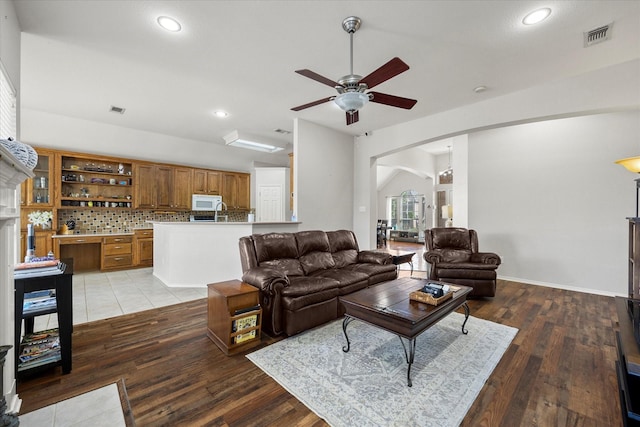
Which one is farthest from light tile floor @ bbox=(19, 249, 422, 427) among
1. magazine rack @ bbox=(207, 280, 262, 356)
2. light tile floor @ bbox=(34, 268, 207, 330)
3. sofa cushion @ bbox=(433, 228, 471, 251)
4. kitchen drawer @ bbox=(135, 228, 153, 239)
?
sofa cushion @ bbox=(433, 228, 471, 251)

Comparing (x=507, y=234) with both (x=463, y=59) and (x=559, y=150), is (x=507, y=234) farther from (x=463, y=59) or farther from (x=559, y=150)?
(x=463, y=59)

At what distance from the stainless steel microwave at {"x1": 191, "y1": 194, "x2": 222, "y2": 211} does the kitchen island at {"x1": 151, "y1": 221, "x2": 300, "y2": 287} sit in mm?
2244

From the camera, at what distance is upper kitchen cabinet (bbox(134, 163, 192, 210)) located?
6027 millimetres

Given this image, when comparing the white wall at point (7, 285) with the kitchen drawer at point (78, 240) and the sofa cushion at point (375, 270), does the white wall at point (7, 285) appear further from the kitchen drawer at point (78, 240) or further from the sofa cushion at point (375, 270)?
the kitchen drawer at point (78, 240)

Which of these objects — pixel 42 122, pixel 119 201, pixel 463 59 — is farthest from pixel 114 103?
pixel 463 59

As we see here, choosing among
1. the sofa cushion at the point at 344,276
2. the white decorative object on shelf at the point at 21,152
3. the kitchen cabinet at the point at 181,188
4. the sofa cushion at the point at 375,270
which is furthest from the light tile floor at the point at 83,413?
the kitchen cabinet at the point at 181,188

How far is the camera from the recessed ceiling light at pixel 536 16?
228 cm

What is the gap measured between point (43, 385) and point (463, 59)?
16.1ft

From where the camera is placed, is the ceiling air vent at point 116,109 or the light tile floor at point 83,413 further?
the ceiling air vent at point 116,109

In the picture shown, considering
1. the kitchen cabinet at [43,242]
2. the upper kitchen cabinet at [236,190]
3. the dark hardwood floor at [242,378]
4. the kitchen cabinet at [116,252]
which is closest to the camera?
the dark hardwood floor at [242,378]

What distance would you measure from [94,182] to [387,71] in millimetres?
6378

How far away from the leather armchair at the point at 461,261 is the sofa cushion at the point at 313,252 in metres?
1.67

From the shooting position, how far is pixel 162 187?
20.7 feet

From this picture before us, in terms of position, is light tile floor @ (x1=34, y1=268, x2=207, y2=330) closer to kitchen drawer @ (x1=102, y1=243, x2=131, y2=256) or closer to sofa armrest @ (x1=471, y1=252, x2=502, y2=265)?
kitchen drawer @ (x1=102, y1=243, x2=131, y2=256)
